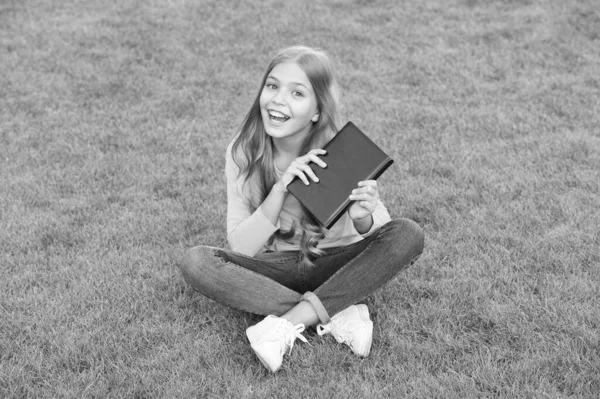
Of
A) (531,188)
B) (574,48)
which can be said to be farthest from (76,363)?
(574,48)

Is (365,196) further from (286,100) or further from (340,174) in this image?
(286,100)

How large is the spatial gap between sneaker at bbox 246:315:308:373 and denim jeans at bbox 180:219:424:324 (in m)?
0.11

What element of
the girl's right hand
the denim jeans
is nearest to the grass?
the denim jeans

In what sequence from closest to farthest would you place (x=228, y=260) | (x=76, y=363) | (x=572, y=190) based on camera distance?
1. (x=76, y=363)
2. (x=228, y=260)
3. (x=572, y=190)

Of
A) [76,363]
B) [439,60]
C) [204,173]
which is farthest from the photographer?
[439,60]

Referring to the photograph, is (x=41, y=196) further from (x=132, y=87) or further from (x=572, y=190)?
(x=572, y=190)

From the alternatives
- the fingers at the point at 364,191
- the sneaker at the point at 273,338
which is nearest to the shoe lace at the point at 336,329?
the sneaker at the point at 273,338

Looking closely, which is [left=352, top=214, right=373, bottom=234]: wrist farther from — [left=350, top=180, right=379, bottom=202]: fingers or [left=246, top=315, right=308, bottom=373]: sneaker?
[left=246, top=315, right=308, bottom=373]: sneaker

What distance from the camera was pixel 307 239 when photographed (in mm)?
3123

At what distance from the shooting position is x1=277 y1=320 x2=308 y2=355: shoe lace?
2863 mm

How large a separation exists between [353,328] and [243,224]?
0.65 metres

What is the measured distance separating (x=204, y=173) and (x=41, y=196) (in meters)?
1.04

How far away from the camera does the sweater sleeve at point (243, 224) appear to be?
299 cm

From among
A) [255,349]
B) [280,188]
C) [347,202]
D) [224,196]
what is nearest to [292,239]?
[280,188]
